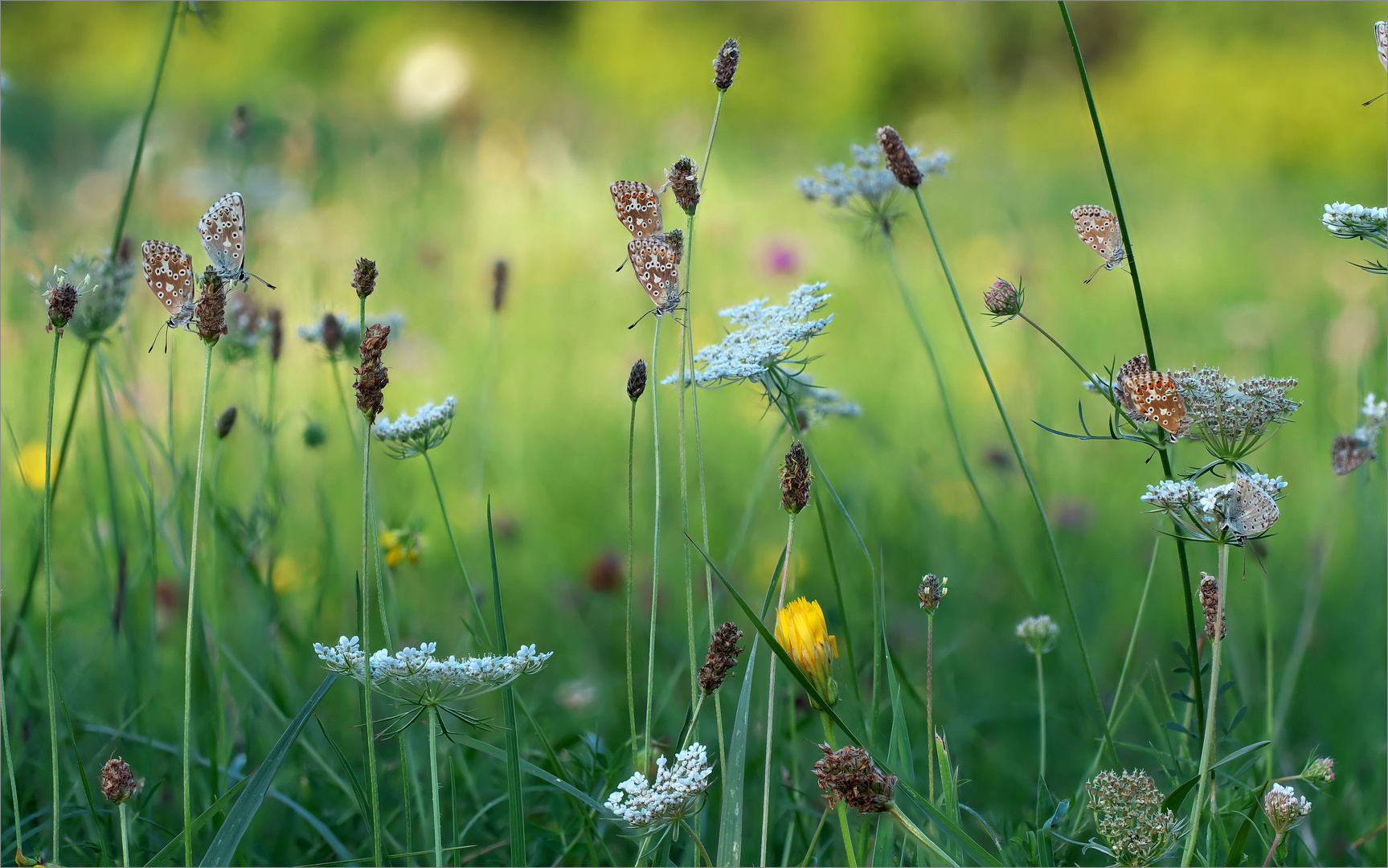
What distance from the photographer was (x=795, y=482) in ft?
2.14

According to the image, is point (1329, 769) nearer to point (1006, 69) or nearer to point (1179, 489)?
point (1179, 489)

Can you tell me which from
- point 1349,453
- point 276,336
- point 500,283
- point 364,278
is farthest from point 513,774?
point 1349,453

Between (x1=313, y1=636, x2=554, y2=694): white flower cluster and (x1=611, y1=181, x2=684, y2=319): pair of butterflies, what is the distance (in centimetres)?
28

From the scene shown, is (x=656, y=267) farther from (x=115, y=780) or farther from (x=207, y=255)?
(x=115, y=780)

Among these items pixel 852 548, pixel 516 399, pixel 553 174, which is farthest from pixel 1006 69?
pixel 852 548

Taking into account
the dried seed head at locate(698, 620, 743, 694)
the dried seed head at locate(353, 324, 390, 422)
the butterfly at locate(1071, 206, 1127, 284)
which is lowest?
the dried seed head at locate(698, 620, 743, 694)

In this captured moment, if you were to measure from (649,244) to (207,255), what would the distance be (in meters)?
0.35

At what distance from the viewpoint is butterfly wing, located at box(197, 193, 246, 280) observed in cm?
72

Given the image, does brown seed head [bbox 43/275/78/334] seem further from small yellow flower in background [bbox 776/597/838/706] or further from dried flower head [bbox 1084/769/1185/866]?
dried flower head [bbox 1084/769/1185/866]

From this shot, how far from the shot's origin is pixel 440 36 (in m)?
6.45

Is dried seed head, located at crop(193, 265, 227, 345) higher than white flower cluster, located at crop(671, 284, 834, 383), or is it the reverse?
white flower cluster, located at crop(671, 284, 834, 383)

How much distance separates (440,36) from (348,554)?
5.63 metres

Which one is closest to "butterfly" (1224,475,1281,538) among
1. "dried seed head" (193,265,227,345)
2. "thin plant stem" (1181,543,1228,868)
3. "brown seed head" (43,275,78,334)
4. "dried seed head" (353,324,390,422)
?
"thin plant stem" (1181,543,1228,868)

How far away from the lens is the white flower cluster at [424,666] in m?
0.62
